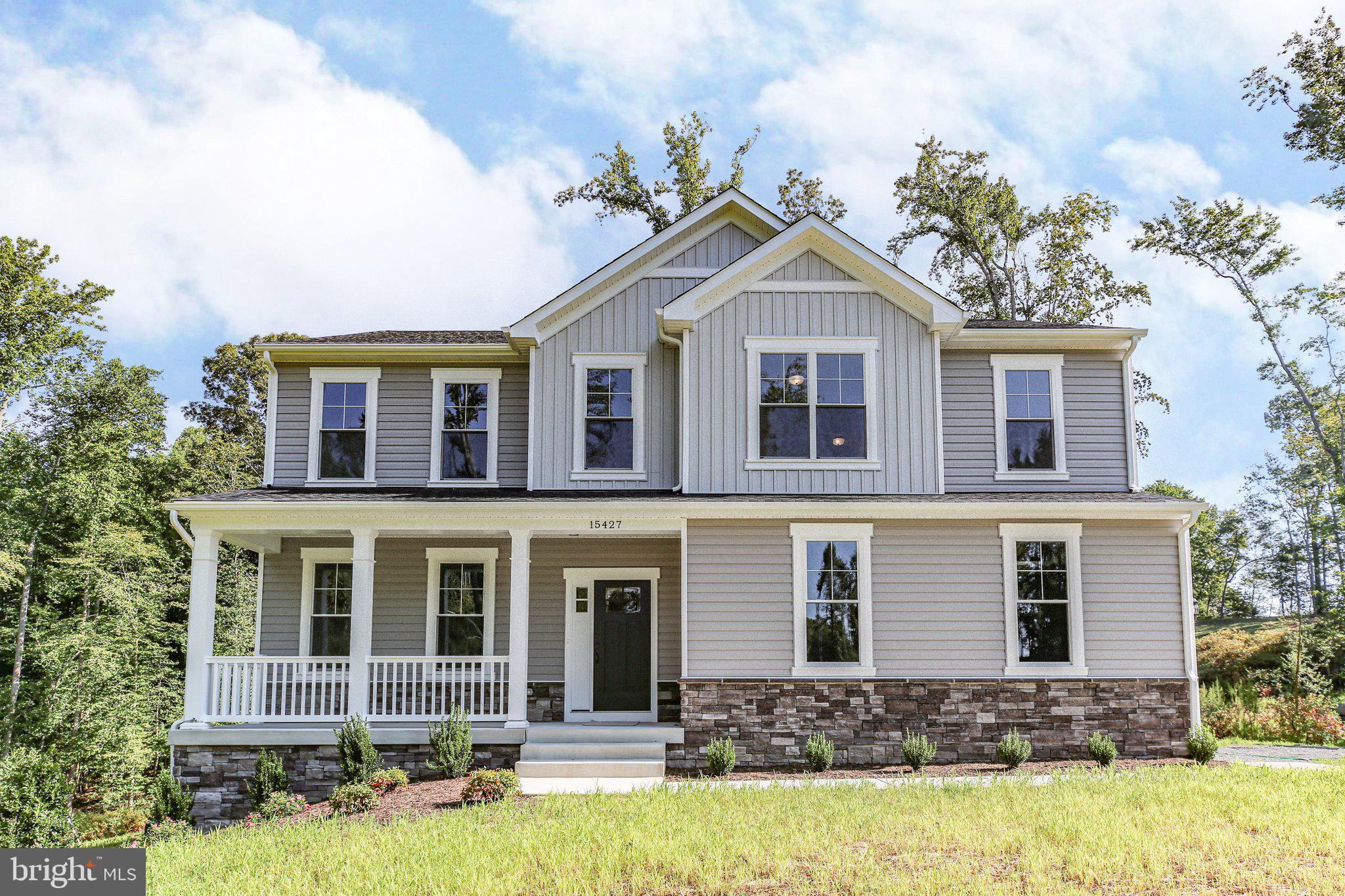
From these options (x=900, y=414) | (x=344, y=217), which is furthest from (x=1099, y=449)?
(x=344, y=217)

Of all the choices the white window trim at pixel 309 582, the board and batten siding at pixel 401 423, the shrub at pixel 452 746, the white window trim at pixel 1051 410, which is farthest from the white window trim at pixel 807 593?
the white window trim at pixel 309 582

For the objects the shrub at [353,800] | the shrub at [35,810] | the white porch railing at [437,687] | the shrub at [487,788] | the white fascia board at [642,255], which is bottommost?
the shrub at [35,810]

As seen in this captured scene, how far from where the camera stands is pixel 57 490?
22.0 m

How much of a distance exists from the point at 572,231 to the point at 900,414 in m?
15.3

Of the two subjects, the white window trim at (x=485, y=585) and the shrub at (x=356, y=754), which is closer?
the shrub at (x=356, y=754)

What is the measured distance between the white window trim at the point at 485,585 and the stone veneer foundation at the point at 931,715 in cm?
373

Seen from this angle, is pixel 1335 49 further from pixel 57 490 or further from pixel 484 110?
pixel 57 490

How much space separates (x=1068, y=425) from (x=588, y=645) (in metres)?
8.11

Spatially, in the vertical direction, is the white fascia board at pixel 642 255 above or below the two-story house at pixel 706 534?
Answer: above

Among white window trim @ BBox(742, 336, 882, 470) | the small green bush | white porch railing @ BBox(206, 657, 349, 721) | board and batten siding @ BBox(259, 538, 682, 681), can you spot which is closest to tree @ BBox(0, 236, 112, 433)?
board and batten siding @ BBox(259, 538, 682, 681)

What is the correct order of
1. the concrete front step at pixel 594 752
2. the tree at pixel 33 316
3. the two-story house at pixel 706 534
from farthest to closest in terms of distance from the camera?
the tree at pixel 33 316 < the two-story house at pixel 706 534 < the concrete front step at pixel 594 752

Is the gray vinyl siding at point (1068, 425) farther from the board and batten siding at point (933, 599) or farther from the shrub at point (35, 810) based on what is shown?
the shrub at point (35, 810)

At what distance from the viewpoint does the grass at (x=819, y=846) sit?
22.1 feet

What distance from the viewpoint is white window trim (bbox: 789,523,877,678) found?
12.7 meters
